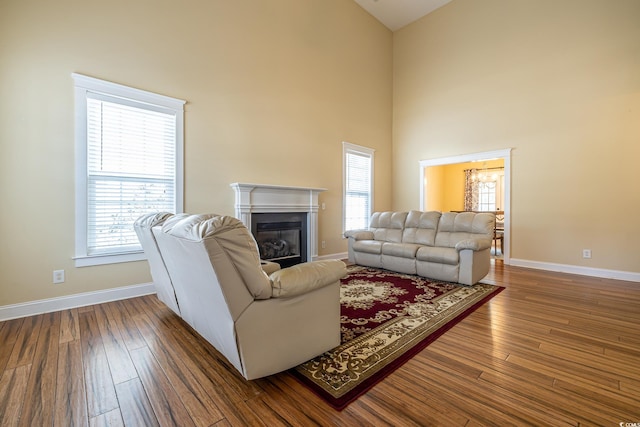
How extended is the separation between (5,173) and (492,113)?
7.38 metres

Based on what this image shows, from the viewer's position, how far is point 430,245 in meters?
4.45

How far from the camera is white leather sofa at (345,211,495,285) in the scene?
373 cm

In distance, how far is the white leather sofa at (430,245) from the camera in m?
3.73

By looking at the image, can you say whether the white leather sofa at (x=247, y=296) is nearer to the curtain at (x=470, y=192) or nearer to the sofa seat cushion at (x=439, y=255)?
the sofa seat cushion at (x=439, y=255)

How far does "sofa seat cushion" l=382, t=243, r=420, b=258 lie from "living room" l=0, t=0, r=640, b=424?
59.7 inches

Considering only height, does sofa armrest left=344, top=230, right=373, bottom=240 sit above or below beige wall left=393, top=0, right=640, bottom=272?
below

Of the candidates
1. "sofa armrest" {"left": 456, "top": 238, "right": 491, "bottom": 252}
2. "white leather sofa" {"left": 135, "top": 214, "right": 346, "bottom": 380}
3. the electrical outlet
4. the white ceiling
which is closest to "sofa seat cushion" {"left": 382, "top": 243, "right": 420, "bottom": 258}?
"sofa armrest" {"left": 456, "top": 238, "right": 491, "bottom": 252}

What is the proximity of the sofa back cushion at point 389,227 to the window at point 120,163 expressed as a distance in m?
3.43

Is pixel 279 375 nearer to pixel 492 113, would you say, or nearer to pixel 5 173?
pixel 5 173

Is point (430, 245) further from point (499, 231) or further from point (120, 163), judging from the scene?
point (120, 163)

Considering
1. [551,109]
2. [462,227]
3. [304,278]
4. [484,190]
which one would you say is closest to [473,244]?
[462,227]

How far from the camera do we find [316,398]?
153cm

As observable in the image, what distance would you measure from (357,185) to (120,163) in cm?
450

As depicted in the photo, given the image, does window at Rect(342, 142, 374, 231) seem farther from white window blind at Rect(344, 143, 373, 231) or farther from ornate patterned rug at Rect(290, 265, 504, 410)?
ornate patterned rug at Rect(290, 265, 504, 410)
